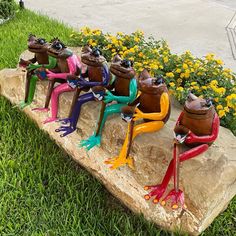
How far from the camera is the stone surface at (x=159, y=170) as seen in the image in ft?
5.88

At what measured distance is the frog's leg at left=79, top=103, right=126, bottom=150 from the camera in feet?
6.85

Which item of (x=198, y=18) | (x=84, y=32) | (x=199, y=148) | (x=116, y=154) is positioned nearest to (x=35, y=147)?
(x=116, y=154)

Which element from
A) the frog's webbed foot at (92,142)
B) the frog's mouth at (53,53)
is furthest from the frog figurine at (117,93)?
the frog's mouth at (53,53)

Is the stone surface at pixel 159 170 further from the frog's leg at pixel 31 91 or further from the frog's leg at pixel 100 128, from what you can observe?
the frog's leg at pixel 31 91

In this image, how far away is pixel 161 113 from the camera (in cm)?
187

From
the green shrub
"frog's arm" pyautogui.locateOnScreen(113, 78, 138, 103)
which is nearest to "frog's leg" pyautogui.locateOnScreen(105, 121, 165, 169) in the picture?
"frog's arm" pyautogui.locateOnScreen(113, 78, 138, 103)

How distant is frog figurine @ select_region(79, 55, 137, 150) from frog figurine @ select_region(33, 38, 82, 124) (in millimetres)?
283

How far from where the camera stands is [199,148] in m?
1.79

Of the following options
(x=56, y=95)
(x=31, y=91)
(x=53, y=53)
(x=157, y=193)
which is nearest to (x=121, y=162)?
(x=157, y=193)

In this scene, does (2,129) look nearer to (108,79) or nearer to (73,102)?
(73,102)

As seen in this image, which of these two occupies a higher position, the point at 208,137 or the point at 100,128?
the point at 208,137

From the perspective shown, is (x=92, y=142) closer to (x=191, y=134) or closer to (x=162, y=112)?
(x=162, y=112)

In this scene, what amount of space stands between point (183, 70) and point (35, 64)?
1.08m

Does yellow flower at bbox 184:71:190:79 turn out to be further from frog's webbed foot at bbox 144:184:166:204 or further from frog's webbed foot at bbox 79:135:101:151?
frog's webbed foot at bbox 144:184:166:204
